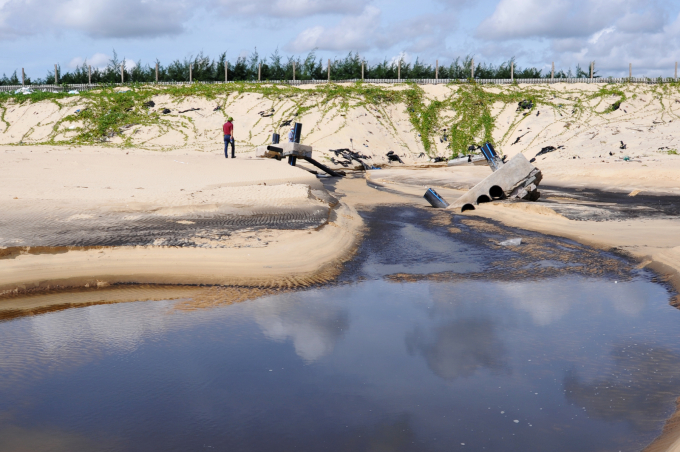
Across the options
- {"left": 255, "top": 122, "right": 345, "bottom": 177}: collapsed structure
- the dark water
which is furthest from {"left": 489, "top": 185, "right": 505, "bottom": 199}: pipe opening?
{"left": 255, "top": 122, "right": 345, "bottom": 177}: collapsed structure

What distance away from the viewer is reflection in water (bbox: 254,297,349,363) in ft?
14.6

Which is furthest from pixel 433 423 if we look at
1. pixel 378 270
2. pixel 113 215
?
pixel 113 215

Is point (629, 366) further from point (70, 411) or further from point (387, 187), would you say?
point (387, 187)

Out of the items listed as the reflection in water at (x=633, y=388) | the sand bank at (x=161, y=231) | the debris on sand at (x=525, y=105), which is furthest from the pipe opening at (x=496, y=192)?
the debris on sand at (x=525, y=105)

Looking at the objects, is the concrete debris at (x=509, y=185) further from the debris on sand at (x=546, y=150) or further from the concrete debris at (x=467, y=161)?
the debris on sand at (x=546, y=150)

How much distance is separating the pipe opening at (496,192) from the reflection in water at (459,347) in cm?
701

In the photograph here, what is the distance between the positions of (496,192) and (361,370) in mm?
8417

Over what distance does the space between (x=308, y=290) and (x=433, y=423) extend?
9.00 ft

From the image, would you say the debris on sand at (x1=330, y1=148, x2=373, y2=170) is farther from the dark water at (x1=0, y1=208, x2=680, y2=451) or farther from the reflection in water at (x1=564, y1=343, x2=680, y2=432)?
the reflection in water at (x1=564, y1=343, x2=680, y2=432)

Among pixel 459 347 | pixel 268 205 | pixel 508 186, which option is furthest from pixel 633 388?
pixel 508 186

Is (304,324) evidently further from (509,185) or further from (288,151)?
(288,151)

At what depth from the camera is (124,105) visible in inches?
1126

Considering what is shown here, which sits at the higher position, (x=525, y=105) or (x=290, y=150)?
(x=525, y=105)

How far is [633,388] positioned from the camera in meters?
3.76
